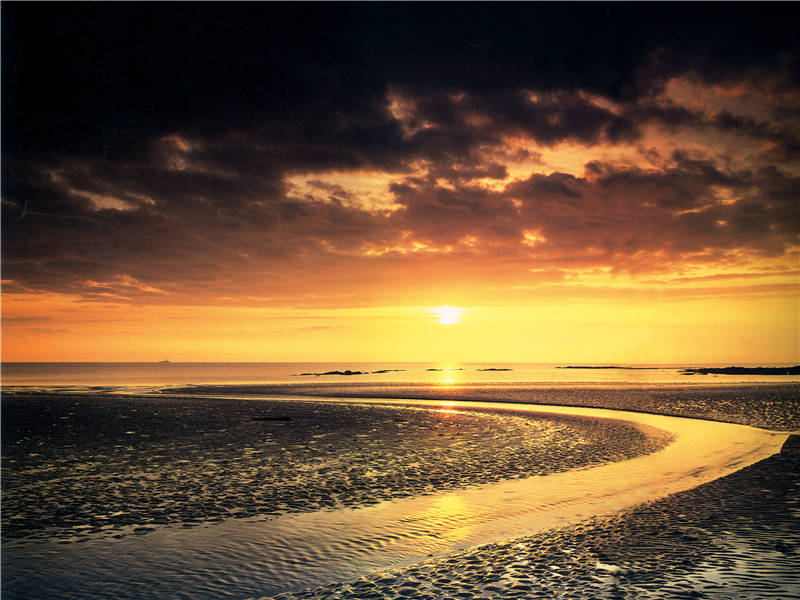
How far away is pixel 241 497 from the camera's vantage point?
1412cm

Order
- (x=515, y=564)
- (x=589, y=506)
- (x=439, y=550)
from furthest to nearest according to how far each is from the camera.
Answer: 1. (x=589, y=506)
2. (x=439, y=550)
3. (x=515, y=564)

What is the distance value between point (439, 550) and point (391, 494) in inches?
180

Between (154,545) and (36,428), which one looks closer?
(154,545)

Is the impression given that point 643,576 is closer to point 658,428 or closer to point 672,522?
point 672,522

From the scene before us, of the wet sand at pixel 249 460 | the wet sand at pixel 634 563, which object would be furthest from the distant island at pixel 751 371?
the wet sand at pixel 634 563

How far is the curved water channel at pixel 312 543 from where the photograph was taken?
866 centimetres

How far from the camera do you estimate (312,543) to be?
10516 millimetres

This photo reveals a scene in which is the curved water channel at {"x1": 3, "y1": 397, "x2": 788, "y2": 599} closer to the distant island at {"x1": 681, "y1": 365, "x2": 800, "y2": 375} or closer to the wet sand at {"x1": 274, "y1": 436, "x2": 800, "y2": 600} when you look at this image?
the wet sand at {"x1": 274, "y1": 436, "x2": 800, "y2": 600}

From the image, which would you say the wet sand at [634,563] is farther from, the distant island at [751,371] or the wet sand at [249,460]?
the distant island at [751,371]

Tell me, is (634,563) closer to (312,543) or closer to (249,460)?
(312,543)

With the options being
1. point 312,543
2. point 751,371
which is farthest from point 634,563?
point 751,371

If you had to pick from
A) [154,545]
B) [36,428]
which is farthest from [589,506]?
[36,428]

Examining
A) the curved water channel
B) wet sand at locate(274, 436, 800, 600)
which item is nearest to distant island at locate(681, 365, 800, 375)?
the curved water channel

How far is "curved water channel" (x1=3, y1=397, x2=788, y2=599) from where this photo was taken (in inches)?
341
